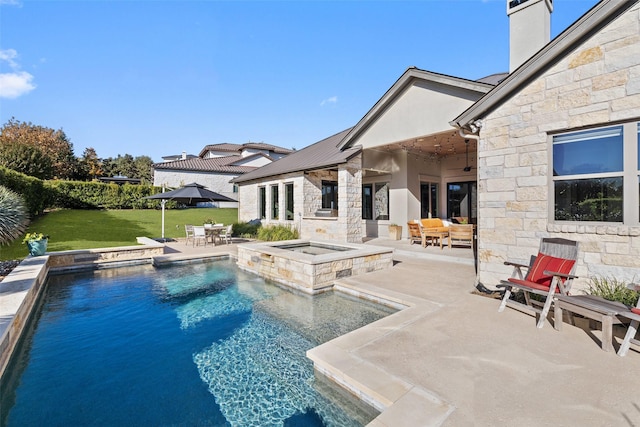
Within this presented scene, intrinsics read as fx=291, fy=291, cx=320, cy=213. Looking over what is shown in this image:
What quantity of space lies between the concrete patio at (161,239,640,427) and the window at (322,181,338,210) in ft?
39.6

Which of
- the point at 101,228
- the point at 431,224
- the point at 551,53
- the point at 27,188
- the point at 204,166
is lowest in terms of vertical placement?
the point at 101,228

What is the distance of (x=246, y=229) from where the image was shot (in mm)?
18797

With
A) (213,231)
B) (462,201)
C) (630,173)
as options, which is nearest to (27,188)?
(213,231)

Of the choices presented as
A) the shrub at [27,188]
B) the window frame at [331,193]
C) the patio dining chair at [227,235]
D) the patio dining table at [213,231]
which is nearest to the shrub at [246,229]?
the patio dining chair at [227,235]

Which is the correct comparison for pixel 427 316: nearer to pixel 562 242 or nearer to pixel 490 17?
pixel 562 242

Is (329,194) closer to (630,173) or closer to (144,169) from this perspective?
(630,173)

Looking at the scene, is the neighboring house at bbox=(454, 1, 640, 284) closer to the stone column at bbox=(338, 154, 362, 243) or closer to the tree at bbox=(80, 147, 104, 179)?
the stone column at bbox=(338, 154, 362, 243)

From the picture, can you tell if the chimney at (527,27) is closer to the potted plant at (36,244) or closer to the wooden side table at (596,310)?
the wooden side table at (596,310)

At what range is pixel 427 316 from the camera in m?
5.12

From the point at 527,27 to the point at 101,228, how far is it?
22.2m

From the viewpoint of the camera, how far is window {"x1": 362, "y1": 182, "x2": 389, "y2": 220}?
15.7 meters

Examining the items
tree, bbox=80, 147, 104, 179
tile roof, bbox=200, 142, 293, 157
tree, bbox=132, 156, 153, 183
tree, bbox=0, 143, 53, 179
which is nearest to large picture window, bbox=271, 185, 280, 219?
tree, bbox=0, 143, 53, 179

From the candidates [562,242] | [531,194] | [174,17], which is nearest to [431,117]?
[531,194]

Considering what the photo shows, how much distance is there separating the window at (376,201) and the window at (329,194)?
202 cm
